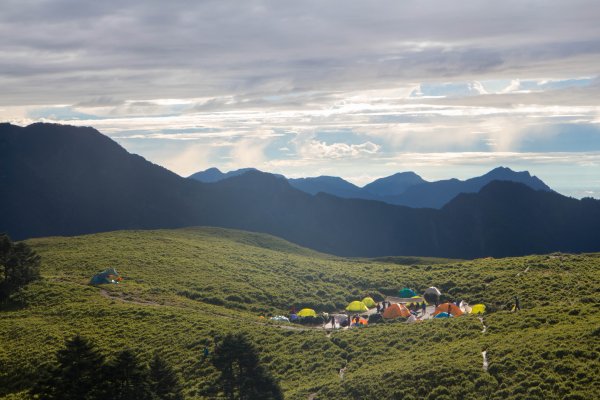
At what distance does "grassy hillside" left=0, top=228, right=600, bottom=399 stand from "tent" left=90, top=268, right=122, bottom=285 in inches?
69.3

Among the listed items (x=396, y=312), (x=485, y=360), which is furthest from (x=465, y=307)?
(x=485, y=360)

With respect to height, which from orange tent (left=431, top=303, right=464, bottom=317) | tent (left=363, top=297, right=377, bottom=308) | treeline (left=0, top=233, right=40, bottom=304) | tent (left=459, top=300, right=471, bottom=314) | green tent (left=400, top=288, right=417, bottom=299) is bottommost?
tent (left=363, top=297, right=377, bottom=308)

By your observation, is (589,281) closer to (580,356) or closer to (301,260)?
(580,356)

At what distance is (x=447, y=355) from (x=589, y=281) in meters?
23.2

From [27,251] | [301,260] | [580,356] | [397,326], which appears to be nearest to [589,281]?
[397,326]

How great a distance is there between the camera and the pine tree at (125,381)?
26.9 m

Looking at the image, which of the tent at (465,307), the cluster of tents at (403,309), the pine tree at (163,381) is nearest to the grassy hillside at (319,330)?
the tent at (465,307)

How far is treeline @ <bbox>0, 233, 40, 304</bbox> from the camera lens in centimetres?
5303

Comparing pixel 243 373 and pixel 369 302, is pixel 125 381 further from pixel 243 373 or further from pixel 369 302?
pixel 369 302

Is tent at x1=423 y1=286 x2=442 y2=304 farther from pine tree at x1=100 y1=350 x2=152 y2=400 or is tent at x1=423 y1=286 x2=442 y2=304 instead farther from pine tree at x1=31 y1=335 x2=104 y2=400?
pine tree at x1=31 y1=335 x2=104 y2=400

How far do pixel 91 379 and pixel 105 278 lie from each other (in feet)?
117

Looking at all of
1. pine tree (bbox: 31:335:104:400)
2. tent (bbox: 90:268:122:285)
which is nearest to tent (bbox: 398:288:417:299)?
tent (bbox: 90:268:122:285)

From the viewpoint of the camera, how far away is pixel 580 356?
1092 inches

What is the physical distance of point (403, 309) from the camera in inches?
2066
